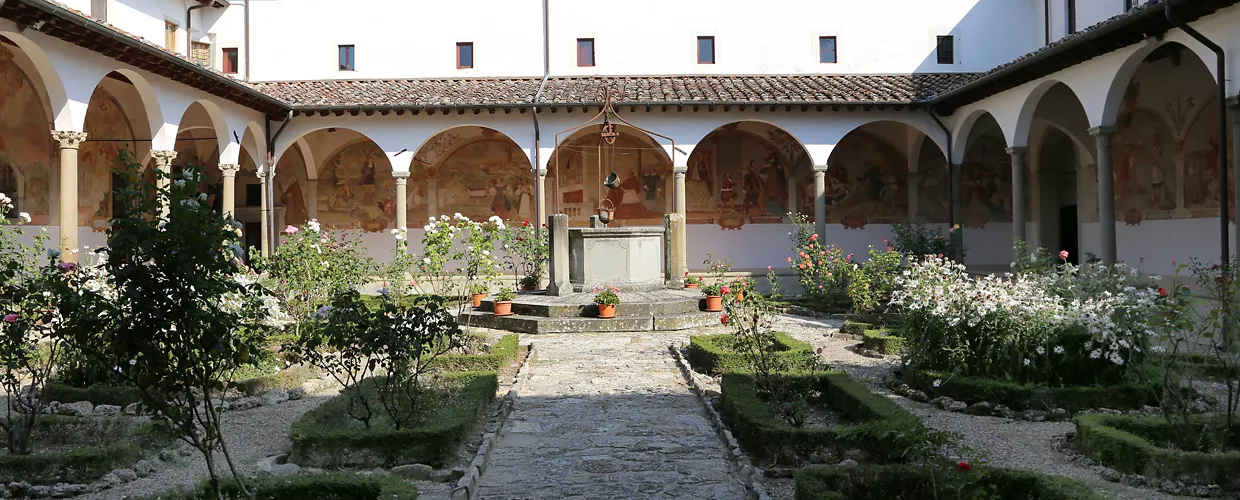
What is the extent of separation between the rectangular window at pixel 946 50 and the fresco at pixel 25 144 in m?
17.8

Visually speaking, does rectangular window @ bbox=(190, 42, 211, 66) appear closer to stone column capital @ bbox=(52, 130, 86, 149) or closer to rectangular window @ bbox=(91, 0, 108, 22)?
rectangular window @ bbox=(91, 0, 108, 22)

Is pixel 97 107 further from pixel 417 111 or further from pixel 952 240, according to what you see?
pixel 952 240

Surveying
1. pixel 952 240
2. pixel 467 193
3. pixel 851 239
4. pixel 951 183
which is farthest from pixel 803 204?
pixel 467 193

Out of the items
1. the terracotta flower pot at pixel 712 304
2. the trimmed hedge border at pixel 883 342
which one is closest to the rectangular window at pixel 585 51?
the terracotta flower pot at pixel 712 304

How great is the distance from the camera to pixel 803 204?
2122 centimetres

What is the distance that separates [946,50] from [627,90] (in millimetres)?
7573

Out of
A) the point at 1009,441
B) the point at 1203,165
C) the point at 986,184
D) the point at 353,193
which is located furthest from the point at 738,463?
the point at 986,184

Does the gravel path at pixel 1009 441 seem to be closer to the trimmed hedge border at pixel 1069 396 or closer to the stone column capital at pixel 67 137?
the trimmed hedge border at pixel 1069 396

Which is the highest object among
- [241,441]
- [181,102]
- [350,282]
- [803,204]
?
[181,102]

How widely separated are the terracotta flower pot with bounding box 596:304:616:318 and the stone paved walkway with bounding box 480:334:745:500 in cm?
276

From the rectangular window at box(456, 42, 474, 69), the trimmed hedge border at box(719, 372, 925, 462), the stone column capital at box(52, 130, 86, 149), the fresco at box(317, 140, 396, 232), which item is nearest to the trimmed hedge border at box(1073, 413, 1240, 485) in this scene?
the trimmed hedge border at box(719, 372, 925, 462)

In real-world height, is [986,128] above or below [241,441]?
above

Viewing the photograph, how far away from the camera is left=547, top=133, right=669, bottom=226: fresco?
69.3 ft

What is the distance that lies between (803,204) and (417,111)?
9.17 m
